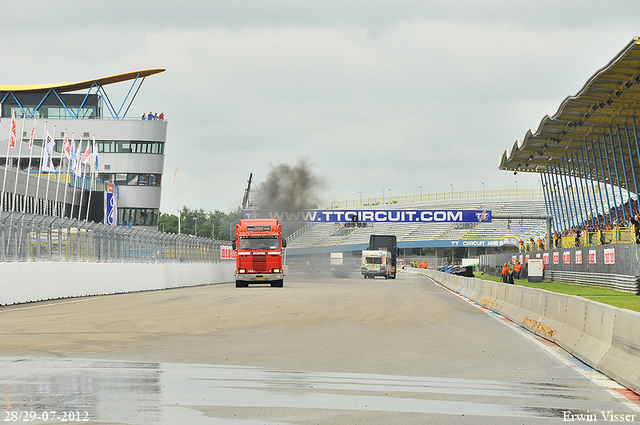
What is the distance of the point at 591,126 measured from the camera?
53250 mm

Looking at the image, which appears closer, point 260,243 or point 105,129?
point 260,243

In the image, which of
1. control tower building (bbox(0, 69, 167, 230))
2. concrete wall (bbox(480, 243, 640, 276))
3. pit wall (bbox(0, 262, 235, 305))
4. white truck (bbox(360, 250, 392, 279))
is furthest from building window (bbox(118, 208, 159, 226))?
concrete wall (bbox(480, 243, 640, 276))

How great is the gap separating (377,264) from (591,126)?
26.6 m

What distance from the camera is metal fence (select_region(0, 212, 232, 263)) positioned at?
24.4 m

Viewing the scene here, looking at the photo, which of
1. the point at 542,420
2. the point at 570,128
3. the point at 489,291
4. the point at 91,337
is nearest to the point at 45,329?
the point at 91,337

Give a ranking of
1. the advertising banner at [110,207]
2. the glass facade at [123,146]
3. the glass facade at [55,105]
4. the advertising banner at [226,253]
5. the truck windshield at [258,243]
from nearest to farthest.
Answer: the truck windshield at [258,243] → the advertising banner at [226,253] → the advertising banner at [110,207] → the glass facade at [55,105] → the glass facade at [123,146]

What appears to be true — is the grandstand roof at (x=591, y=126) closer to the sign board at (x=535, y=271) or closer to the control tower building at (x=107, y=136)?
the sign board at (x=535, y=271)

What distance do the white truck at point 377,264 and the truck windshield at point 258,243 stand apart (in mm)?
32303

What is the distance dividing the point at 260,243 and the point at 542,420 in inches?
1400

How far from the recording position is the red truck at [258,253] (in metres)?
41.8

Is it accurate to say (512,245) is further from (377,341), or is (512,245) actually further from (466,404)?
(466,404)

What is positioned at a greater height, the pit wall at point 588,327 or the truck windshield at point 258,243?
the truck windshield at point 258,243

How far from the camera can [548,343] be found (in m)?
13.9

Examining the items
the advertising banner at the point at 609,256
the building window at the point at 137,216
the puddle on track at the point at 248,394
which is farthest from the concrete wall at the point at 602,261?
the building window at the point at 137,216
